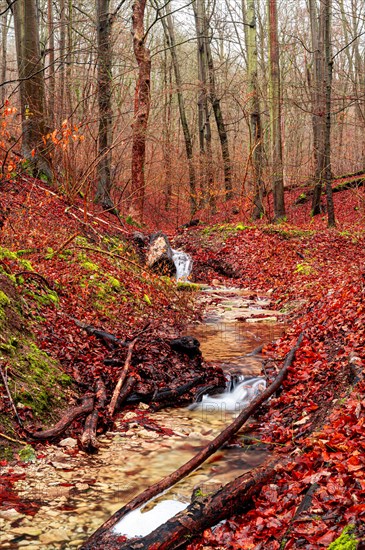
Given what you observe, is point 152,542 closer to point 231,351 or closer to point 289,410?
point 289,410

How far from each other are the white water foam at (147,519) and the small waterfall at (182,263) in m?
10.9

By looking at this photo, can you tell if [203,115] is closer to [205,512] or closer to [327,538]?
[205,512]

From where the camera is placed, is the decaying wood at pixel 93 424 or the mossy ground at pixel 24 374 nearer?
the decaying wood at pixel 93 424

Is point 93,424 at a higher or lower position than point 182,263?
lower

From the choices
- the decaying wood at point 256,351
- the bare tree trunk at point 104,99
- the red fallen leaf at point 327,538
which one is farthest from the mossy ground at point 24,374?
the bare tree trunk at point 104,99

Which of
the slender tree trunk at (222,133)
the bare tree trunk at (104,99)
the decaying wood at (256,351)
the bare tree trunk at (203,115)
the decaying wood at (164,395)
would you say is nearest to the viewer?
the decaying wood at (164,395)

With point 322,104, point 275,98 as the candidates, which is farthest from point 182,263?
point 322,104

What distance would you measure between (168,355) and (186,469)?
2.98 metres

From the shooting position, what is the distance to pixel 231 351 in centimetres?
854

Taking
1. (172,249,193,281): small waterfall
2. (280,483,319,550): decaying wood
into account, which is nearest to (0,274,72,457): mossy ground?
(280,483,319,550): decaying wood

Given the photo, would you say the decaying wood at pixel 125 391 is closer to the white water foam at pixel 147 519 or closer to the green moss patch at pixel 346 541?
the white water foam at pixel 147 519

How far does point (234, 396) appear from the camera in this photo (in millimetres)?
6840

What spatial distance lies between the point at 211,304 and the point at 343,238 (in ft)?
20.2

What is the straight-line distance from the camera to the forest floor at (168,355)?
11.8 ft
